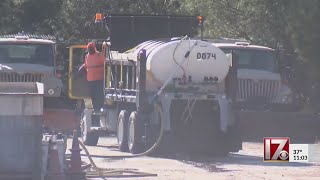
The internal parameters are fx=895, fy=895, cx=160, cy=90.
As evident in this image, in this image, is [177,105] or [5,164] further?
[177,105]

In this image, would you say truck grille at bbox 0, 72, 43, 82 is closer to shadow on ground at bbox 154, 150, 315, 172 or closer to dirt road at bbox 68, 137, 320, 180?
dirt road at bbox 68, 137, 320, 180

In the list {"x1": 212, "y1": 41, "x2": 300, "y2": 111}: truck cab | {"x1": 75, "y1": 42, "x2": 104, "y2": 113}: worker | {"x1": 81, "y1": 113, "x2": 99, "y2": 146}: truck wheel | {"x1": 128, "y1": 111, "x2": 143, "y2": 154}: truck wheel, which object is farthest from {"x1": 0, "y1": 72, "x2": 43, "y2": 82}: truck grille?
{"x1": 128, "y1": 111, "x2": 143, "y2": 154}: truck wheel

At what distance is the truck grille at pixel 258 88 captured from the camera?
22.4m

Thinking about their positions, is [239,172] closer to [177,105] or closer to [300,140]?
[177,105]

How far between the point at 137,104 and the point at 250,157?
2.50 m

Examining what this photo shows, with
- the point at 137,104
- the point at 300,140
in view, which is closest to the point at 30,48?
the point at 137,104

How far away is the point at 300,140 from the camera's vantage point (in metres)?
20.8

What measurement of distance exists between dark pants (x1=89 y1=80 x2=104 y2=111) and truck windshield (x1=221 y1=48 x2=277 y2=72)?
13.9 feet

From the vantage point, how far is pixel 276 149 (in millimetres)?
14992

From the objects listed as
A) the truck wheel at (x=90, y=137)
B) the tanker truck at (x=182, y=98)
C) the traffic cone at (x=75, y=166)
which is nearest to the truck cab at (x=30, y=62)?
the truck wheel at (x=90, y=137)

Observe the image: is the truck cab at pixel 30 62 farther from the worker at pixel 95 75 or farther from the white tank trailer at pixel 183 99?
the white tank trailer at pixel 183 99

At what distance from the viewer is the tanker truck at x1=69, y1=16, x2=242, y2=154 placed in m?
17.7

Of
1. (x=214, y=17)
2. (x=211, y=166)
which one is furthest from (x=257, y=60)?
(x=211, y=166)

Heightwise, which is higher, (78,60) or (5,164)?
(78,60)
